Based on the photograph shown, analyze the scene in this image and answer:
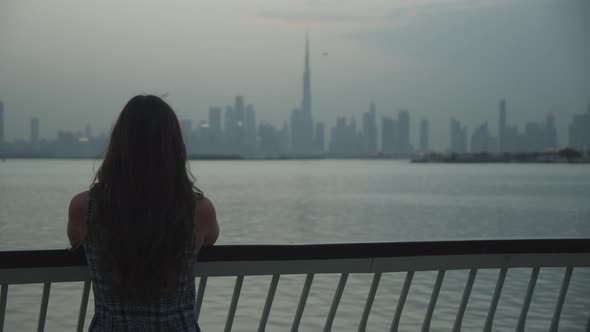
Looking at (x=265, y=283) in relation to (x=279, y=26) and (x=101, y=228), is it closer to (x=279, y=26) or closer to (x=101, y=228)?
(x=101, y=228)

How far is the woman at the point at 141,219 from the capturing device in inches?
61.1

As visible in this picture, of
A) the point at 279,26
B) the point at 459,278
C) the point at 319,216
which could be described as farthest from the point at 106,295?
the point at 279,26

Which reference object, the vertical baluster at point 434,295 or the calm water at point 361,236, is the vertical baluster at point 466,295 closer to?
the vertical baluster at point 434,295

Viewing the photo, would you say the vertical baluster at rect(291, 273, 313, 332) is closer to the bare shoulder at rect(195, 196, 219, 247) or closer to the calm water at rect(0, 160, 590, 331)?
→ the bare shoulder at rect(195, 196, 219, 247)

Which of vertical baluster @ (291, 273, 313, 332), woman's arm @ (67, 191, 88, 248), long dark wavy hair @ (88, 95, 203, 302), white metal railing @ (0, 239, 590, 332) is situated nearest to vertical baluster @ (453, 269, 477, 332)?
white metal railing @ (0, 239, 590, 332)

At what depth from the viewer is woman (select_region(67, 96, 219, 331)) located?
5.09 feet

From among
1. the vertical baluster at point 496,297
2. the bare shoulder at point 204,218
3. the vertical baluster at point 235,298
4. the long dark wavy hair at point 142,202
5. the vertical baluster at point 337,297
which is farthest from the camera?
the vertical baluster at point 496,297

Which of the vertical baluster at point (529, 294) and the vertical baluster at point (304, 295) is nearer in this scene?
the vertical baluster at point (304, 295)

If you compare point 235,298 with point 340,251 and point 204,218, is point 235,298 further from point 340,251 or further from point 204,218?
point 204,218

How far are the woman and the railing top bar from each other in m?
0.27

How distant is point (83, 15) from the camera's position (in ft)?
365

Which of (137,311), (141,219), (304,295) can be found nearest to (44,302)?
(137,311)

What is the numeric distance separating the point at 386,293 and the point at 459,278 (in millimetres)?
1991

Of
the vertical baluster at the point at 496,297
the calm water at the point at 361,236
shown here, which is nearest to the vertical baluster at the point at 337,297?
the vertical baluster at the point at 496,297
